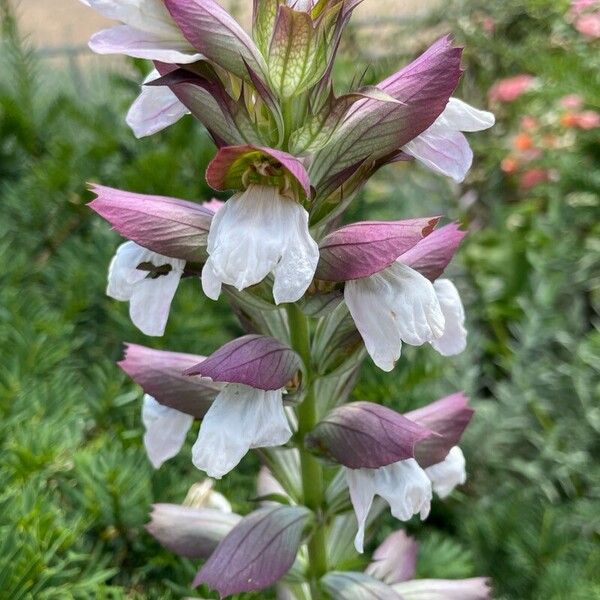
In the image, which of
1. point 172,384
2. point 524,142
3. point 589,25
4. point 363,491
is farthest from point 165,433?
point 524,142

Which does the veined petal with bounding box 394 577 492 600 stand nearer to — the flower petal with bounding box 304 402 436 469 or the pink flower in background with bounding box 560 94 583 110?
the flower petal with bounding box 304 402 436 469

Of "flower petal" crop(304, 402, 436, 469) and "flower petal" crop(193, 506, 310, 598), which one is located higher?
"flower petal" crop(304, 402, 436, 469)

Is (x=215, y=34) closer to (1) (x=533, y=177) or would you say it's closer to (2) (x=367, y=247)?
(2) (x=367, y=247)

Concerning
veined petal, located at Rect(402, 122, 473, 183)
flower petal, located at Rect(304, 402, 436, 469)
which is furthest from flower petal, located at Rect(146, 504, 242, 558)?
veined petal, located at Rect(402, 122, 473, 183)

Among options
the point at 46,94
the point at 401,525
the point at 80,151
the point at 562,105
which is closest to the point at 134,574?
the point at 401,525

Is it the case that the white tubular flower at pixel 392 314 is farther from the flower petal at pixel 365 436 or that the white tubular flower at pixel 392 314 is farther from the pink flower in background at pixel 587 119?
the pink flower in background at pixel 587 119

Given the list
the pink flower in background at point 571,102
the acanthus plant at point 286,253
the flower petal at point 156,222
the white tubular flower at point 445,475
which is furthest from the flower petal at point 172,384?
the pink flower in background at point 571,102
